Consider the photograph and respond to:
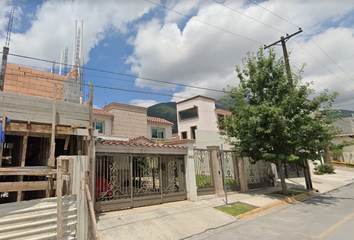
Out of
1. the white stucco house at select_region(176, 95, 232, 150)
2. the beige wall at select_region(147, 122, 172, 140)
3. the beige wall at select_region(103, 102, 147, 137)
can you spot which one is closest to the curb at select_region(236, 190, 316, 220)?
the beige wall at select_region(103, 102, 147, 137)

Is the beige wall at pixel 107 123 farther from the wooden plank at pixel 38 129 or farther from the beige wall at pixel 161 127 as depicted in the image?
the wooden plank at pixel 38 129

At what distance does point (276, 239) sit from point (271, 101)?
7.74 metres

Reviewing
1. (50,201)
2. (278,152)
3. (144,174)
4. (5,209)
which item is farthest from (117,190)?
(278,152)

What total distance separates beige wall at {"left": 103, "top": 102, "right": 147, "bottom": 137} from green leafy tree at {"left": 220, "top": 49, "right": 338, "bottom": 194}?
14.6 m

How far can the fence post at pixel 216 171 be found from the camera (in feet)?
34.2

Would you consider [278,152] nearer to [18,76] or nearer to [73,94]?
[73,94]

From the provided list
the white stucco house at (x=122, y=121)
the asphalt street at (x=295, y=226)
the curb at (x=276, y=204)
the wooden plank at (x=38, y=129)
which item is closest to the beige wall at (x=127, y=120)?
the white stucco house at (x=122, y=121)

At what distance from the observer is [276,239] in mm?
5457

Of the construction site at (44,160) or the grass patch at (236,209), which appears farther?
the grass patch at (236,209)

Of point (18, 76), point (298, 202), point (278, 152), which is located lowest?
point (298, 202)

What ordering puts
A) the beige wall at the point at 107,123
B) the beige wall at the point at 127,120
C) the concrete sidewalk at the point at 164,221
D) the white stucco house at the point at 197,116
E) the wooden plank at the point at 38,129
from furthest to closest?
the white stucco house at the point at 197,116, the beige wall at the point at 127,120, the beige wall at the point at 107,123, the concrete sidewalk at the point at 164,221, the wooden plank at the point at 38,129

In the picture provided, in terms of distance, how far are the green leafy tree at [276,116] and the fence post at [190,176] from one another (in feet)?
11.0

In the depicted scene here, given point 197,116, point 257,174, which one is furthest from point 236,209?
point 197,116

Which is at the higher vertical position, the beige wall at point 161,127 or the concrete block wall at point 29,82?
the beige wall at point 161,127
